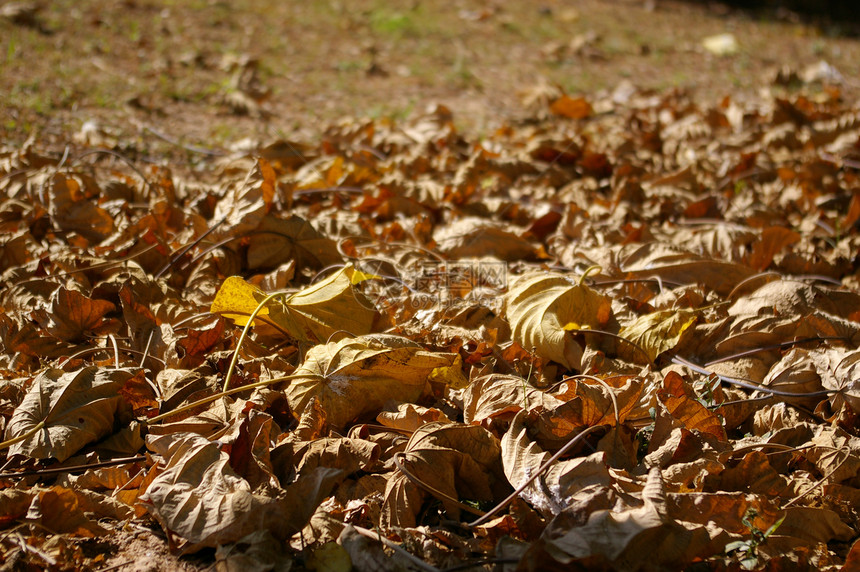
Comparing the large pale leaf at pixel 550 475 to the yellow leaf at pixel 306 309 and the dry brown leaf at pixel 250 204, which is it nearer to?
the yellow leaf at pixel 306 309

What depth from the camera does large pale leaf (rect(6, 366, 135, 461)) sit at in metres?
1.68

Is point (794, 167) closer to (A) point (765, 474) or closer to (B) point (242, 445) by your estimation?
(A) point (765, 474)

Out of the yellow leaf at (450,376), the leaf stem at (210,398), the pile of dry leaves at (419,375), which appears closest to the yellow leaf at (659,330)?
the pile of dry leaves at (419,375)

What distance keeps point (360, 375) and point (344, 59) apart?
448 cm

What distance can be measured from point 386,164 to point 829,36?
20.9 feet

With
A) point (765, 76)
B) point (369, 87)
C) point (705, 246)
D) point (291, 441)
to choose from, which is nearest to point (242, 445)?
point (291, 441)

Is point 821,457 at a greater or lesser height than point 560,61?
lesser

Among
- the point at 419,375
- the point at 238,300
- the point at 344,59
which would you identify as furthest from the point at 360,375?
the point at 344,59

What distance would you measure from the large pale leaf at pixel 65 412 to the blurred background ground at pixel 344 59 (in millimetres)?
2268

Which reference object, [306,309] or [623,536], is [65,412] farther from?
[623,536]

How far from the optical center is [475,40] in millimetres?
6531

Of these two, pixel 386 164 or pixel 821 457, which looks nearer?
pixel 821 457

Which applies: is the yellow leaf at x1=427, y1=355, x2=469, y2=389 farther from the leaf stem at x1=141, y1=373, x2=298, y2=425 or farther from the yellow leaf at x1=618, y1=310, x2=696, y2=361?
the yellow leaf at x1=618, y1=310, x2=696, y2=361

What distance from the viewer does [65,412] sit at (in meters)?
1.73
